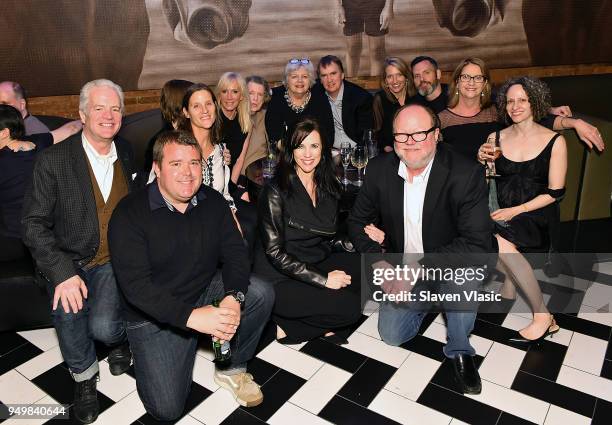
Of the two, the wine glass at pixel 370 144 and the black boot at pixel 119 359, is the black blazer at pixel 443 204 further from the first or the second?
the black boot at pixel 119 359

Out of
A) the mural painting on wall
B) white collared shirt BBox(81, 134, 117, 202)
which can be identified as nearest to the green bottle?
white collared shirt BBox(81, 134, 117, 202)

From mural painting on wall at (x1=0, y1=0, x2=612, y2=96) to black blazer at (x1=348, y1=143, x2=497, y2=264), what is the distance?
3.44 metres

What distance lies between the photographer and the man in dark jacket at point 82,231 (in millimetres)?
2539

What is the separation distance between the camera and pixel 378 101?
458 cm

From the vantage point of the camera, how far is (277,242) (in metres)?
2.88

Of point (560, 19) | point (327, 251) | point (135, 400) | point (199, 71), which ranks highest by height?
point (560, 19)

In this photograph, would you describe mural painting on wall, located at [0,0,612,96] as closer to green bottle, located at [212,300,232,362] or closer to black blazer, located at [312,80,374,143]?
black blazer, located at [312,80,374,143]

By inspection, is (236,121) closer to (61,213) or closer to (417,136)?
(61,213)

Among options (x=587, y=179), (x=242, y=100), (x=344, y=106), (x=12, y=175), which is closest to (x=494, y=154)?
(x=587, y=179)

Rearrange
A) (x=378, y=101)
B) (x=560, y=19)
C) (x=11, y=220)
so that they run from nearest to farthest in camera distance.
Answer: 1. (x=11, y=220)
2. (x=378, y=101)
3. (x=560, y=19)

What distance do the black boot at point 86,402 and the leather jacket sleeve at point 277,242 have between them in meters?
1.19

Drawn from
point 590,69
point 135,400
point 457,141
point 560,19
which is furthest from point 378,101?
point 590,69

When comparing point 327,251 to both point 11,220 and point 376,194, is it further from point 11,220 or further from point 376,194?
point 11,220

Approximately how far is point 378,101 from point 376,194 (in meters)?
1.94
